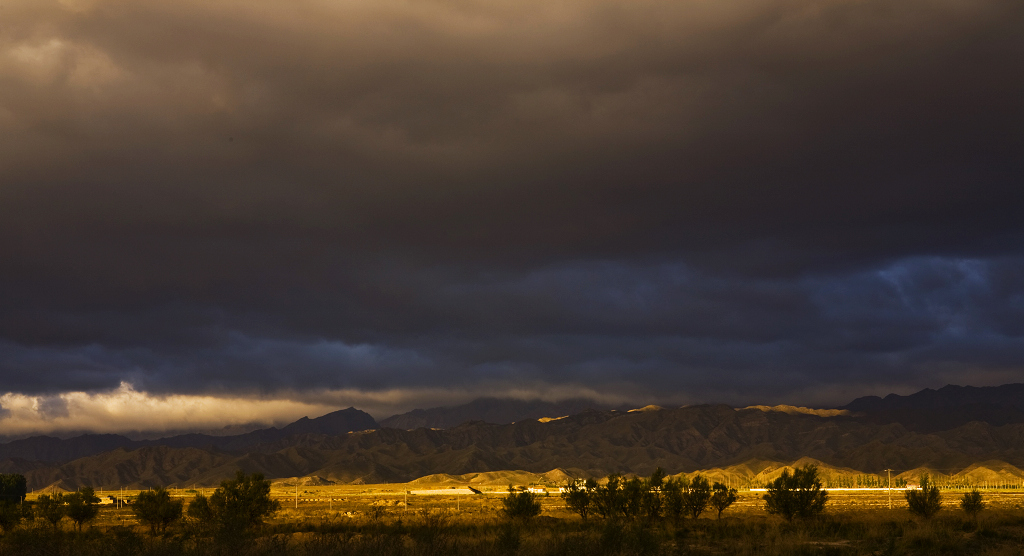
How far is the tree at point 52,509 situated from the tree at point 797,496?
61921 mm

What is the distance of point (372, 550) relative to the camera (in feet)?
85.7

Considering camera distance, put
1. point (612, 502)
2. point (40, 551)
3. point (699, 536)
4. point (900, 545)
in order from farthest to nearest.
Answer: point (612, 502)
point (699, 536)
point (900, 545)
point (40, 551)

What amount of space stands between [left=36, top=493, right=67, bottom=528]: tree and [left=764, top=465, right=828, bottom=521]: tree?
203 ft

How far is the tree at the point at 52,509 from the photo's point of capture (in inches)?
2916

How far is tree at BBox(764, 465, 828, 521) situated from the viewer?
58062 mm

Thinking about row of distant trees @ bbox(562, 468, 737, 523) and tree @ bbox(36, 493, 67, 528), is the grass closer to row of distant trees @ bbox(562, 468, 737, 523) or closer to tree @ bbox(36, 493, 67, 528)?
row of distant trees @ bbox(562, 468, 737, 523)

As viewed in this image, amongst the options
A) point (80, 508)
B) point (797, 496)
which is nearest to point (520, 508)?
point (797, 496)

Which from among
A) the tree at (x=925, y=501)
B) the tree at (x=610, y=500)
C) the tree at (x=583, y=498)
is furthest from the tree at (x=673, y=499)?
the tree at (x=925, y=501)

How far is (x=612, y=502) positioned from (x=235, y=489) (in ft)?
97.9

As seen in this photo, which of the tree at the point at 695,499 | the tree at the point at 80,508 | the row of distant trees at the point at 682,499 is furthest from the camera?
the tree at the point at 80,508

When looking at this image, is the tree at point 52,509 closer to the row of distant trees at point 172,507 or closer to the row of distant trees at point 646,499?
the row of distant trees at point 172,507

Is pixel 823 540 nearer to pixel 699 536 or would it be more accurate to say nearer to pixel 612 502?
pixel 699 536

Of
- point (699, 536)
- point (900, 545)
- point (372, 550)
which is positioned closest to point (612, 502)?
point (699, 536)

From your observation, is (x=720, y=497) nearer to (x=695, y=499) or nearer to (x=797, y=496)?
(x=695, y=499)
